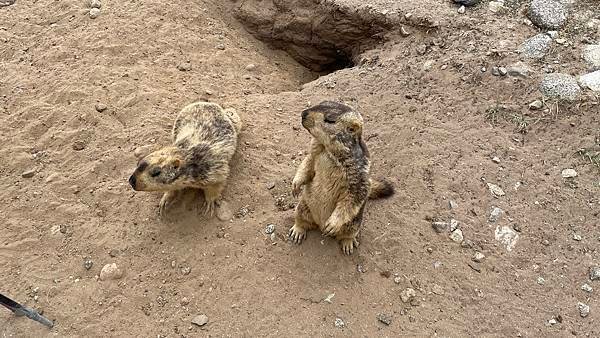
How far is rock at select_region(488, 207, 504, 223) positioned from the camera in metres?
4.79

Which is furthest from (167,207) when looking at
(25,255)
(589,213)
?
(589,213)

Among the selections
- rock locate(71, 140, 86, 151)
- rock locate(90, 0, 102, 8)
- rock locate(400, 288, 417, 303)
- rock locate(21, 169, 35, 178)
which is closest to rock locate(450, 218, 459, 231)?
rock locate(400, 288, 417, 303)

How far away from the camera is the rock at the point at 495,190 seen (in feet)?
16.2

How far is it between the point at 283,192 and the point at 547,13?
3656mm

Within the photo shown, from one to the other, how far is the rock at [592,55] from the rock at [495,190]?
1799 mm

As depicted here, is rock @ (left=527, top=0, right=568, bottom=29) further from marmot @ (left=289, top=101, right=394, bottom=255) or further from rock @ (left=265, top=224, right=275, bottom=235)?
rock @ (left=265, top=224, right=275, bottom=235)

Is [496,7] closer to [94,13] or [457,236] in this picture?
[457,236]

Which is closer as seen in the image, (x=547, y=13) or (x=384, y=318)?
(x=384, y=318)

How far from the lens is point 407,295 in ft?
14.3

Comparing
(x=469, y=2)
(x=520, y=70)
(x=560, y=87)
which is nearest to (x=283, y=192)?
(x=520, y=70)

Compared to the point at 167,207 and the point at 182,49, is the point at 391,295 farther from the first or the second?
the point at 182,49

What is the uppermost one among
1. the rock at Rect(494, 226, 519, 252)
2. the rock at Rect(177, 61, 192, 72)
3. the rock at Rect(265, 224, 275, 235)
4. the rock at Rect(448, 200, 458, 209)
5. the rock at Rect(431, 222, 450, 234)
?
the rock at Rect(177, 61, 192, 72)

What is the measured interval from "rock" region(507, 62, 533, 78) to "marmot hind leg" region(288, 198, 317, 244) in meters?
2.75

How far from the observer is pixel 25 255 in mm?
4773
